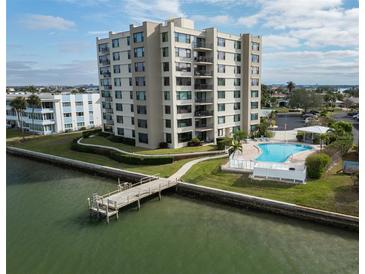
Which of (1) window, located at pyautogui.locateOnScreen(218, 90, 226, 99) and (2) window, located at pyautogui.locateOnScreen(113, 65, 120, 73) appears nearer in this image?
(1) window, located at pyautogui.locateOnScreen(218, 90, 226, 99)

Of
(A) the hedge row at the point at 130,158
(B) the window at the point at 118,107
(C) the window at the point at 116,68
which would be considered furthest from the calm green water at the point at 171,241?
(C) the window at the point at 116,68

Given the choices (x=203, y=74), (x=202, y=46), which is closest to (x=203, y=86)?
(x=203, y=74)

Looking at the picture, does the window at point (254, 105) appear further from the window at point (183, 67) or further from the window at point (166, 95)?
the window at point (166, 95)

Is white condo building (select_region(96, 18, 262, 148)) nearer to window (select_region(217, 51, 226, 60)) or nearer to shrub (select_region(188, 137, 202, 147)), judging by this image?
window (select_region(217, 51, 226, 60))

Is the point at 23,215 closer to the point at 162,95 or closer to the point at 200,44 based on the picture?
the point at 162,95


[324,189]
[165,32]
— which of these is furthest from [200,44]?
[324,189]

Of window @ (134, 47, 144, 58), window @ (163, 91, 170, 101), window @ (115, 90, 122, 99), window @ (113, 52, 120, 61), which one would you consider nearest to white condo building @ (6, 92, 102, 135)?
window @ (115, 90, 122, 99)
